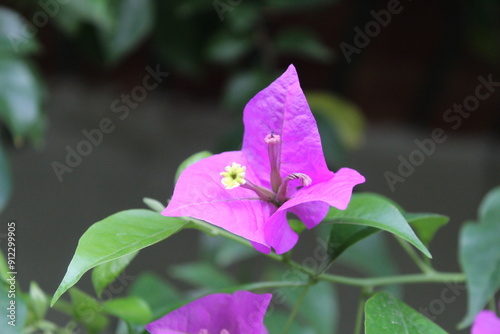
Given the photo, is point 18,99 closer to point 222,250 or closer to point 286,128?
point 222,250

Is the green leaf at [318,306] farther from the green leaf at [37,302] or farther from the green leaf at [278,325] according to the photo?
the green leaf at [37,302]

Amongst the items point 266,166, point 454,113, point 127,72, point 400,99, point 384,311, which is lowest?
point 454,113

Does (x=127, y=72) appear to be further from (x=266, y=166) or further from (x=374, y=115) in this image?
(x=266, y=166)

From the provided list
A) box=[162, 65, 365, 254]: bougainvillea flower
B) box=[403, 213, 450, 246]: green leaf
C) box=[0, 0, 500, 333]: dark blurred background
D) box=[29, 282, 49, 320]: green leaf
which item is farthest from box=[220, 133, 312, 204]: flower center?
box=[0, 0, 500, 333]: dark blurred background

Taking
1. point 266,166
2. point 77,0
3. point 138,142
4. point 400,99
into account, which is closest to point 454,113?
point 400,99

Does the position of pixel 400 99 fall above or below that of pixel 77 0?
below

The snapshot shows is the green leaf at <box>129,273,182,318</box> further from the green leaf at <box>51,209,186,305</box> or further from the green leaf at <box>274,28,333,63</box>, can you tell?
the green leaf at <box>274,28,333,63</box>

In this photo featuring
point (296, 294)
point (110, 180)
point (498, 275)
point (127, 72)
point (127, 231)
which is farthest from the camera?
point (110, 180)

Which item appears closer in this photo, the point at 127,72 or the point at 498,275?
the point at 498,275
